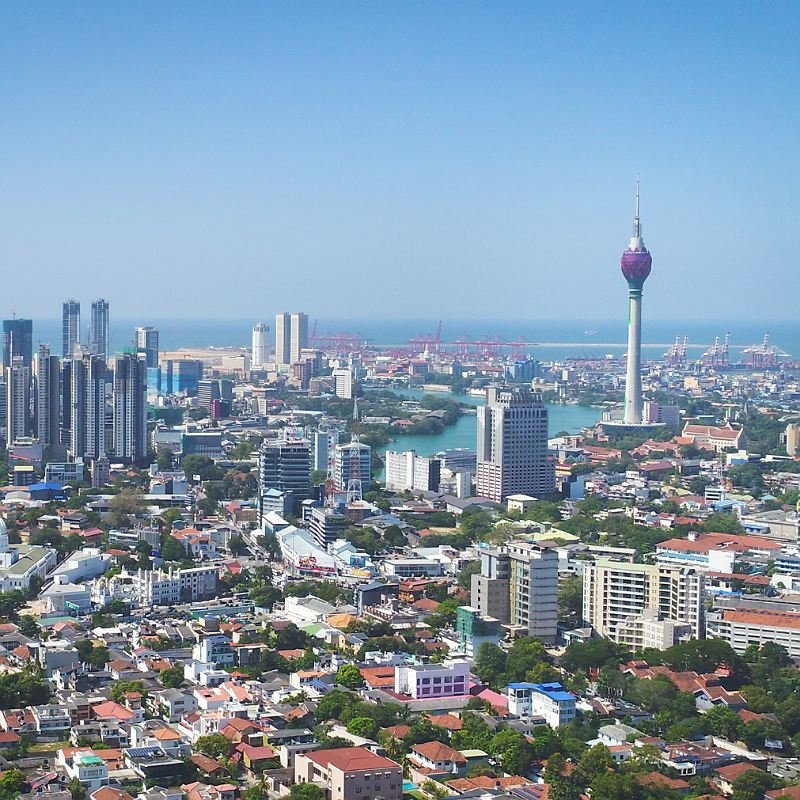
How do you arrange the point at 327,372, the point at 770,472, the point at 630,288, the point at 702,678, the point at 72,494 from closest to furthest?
1. the point at 702,678
2. the point at 72,494
3. the point at 770,472
4. the point at 630,288
5. the point at 327,372

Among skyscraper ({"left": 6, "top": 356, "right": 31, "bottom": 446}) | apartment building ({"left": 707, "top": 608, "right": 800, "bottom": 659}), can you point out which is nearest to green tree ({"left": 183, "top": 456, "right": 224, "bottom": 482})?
skyscraper ({"left": 6, "top": 356, "right": 31, "bottom": 446})

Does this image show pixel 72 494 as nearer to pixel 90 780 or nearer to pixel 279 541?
pixel 279 541

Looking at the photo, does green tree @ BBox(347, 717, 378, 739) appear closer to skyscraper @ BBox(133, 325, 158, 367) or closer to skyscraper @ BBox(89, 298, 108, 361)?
skyscraper @ BBox(89, 298, 108, 361)

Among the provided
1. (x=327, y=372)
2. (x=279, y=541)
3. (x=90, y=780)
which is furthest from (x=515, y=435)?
(x=327, y=372)

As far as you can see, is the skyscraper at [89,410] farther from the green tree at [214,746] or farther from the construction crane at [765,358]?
the construction crane at [765,358]

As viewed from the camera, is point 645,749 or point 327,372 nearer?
point 645,749

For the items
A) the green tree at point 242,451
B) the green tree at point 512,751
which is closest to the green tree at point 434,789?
the green tree at point 512,751

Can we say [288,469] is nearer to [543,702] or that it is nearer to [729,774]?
[543,702]
